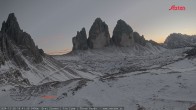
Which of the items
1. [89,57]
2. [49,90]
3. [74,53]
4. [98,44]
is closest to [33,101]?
[49,90]

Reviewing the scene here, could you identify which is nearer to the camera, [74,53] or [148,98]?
[148,98]

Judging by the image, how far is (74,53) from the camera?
17350cm

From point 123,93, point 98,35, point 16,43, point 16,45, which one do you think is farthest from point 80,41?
point 123,93

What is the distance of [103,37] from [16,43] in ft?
332

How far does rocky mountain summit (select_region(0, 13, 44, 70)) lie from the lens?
77188 mm

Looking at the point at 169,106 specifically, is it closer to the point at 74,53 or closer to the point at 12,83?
the point at 12,83

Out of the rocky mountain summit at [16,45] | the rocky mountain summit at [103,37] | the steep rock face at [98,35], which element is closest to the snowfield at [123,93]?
the rocky mountain summit at [16,45]

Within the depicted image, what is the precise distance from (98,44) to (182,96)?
151 metres

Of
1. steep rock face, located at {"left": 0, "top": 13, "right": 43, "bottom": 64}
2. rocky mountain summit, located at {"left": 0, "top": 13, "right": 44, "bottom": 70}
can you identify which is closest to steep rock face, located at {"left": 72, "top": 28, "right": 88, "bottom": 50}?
rocky mountain summit, located at {"left": 0, "top": 13, "right": 44, "bottom": 70}

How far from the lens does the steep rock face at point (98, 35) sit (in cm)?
18400

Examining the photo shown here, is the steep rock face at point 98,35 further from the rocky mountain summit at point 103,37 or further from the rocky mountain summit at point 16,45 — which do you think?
the rocky mountain summit at point 16,45

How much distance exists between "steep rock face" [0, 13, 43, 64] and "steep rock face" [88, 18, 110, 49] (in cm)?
8671

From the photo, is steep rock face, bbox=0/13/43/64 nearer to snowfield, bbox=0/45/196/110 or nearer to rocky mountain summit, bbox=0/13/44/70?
rocky mountain summit, bbox=0/13/44/70

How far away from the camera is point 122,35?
189875mm
